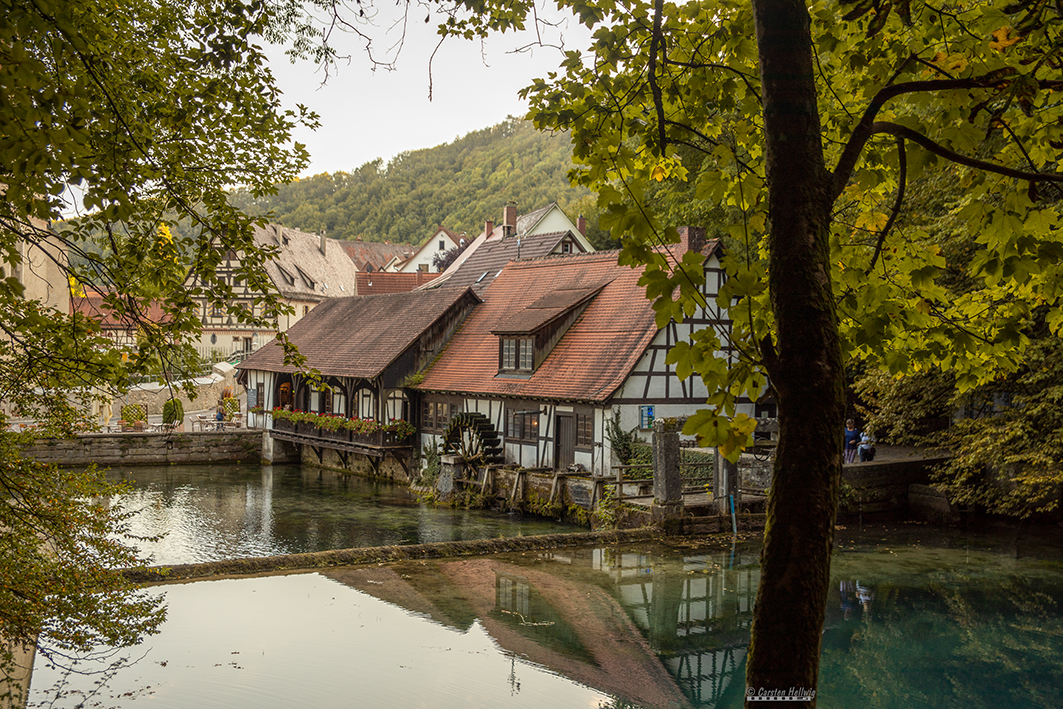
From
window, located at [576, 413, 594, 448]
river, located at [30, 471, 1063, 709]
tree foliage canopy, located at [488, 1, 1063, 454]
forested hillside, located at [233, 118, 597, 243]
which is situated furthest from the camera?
forested hillside, located at [233, 118, 597, 243]

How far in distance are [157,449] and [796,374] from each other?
31.2 metres

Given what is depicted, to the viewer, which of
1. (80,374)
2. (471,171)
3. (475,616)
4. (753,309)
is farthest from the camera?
(471,171)

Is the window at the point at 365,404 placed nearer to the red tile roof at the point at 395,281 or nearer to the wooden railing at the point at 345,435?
the wooden railing at the point at 345,435

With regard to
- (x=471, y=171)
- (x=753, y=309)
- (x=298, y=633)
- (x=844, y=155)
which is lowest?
(x=298, y=633)

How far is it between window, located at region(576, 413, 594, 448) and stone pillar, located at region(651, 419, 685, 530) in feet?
17.4

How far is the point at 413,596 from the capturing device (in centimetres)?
1084

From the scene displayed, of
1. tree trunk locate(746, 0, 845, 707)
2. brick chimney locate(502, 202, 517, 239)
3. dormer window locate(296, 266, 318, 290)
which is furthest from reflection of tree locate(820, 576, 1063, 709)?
dormer window locate(296, 266, 318, 290)

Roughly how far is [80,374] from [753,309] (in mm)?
4372

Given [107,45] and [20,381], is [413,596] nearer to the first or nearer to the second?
[20,381]

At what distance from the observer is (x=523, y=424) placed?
23.0m

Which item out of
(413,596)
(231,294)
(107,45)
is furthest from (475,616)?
(107,45)

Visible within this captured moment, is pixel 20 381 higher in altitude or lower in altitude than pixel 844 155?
lower

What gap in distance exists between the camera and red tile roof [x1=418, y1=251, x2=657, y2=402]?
21.3 m

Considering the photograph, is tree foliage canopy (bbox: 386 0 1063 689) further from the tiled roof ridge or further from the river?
the tiled roof ridge
